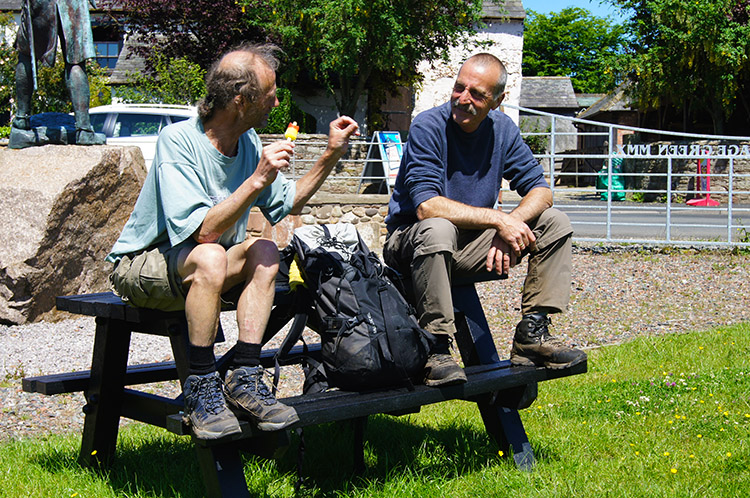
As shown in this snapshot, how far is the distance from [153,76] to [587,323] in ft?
59.5

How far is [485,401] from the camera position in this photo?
3.64m

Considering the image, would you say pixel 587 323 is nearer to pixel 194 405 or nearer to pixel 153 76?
pixel 194 405

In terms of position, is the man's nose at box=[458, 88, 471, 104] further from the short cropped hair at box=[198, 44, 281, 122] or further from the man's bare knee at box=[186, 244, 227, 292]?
the man's bare knee at box=[186, 244, 227, 292]

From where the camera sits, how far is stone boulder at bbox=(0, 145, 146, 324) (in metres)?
6.64

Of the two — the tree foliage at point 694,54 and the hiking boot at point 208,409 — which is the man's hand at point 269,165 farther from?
the tree foliage at point 694,54

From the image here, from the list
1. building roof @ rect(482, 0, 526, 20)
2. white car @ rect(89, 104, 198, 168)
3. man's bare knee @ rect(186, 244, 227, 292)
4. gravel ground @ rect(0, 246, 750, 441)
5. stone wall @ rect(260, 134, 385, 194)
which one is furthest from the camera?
building roof @ rect(482, 0, 526, 20)

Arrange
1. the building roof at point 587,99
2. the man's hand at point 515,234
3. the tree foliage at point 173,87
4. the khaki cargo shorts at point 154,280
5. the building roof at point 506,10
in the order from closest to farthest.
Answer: the khaki cargo shorts at point 154,280
the man's hand at point 515,234
the tree foliage at point 173,87
the building roof at point 506,10
the building roof at point 587,99

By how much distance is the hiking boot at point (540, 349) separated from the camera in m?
3.34

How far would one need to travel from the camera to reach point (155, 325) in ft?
10.4

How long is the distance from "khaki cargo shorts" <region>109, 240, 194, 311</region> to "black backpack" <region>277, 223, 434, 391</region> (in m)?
0.51

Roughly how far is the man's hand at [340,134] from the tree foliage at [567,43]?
58.1 meters

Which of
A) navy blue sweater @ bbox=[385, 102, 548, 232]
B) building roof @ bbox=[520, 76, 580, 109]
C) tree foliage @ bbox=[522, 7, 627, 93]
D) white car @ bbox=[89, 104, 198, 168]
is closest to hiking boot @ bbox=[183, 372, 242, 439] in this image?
navy blue sweater @ bbox=[385, 102, 548, 232]

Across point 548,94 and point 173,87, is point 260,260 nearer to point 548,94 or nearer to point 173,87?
point 173,87

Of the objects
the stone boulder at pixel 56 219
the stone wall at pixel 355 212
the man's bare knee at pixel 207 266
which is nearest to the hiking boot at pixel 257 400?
the man's bare knee at pixel 207 266
